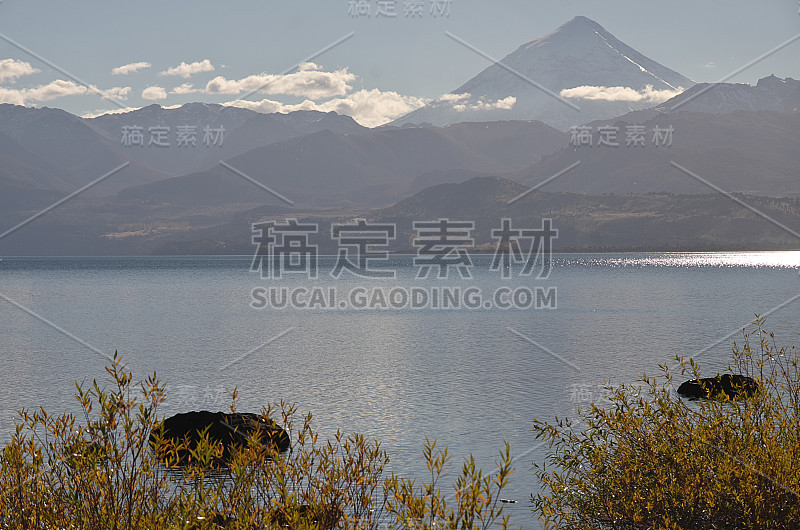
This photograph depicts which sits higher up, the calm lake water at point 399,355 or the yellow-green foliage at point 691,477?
the yellow-green foliage at point 691,477

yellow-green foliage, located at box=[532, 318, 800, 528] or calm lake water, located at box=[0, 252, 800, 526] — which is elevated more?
yellow-green foliage, located at box=[532, 318, 800, 528]

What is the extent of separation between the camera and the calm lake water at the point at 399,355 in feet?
117

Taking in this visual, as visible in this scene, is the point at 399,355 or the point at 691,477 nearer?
the point at 691,477

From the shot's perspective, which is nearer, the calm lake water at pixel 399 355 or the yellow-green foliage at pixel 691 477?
the yellow-green foliage at pixel 691 477

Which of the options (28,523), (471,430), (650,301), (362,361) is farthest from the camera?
(650,301)

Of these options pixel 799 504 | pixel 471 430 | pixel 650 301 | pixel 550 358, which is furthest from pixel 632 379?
pixel 650 301

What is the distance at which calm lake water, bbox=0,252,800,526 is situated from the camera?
35688mm

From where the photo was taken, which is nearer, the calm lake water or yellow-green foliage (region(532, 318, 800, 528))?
yellow-green foliage (region(532, 318, 800, 528))

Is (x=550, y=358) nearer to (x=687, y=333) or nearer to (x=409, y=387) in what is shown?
(x=409, y=387)

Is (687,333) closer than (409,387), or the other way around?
(409,387)

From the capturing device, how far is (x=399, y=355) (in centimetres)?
6088

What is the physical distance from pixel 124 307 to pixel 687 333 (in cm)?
8445

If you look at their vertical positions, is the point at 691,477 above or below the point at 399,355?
above

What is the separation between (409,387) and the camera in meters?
44.9
